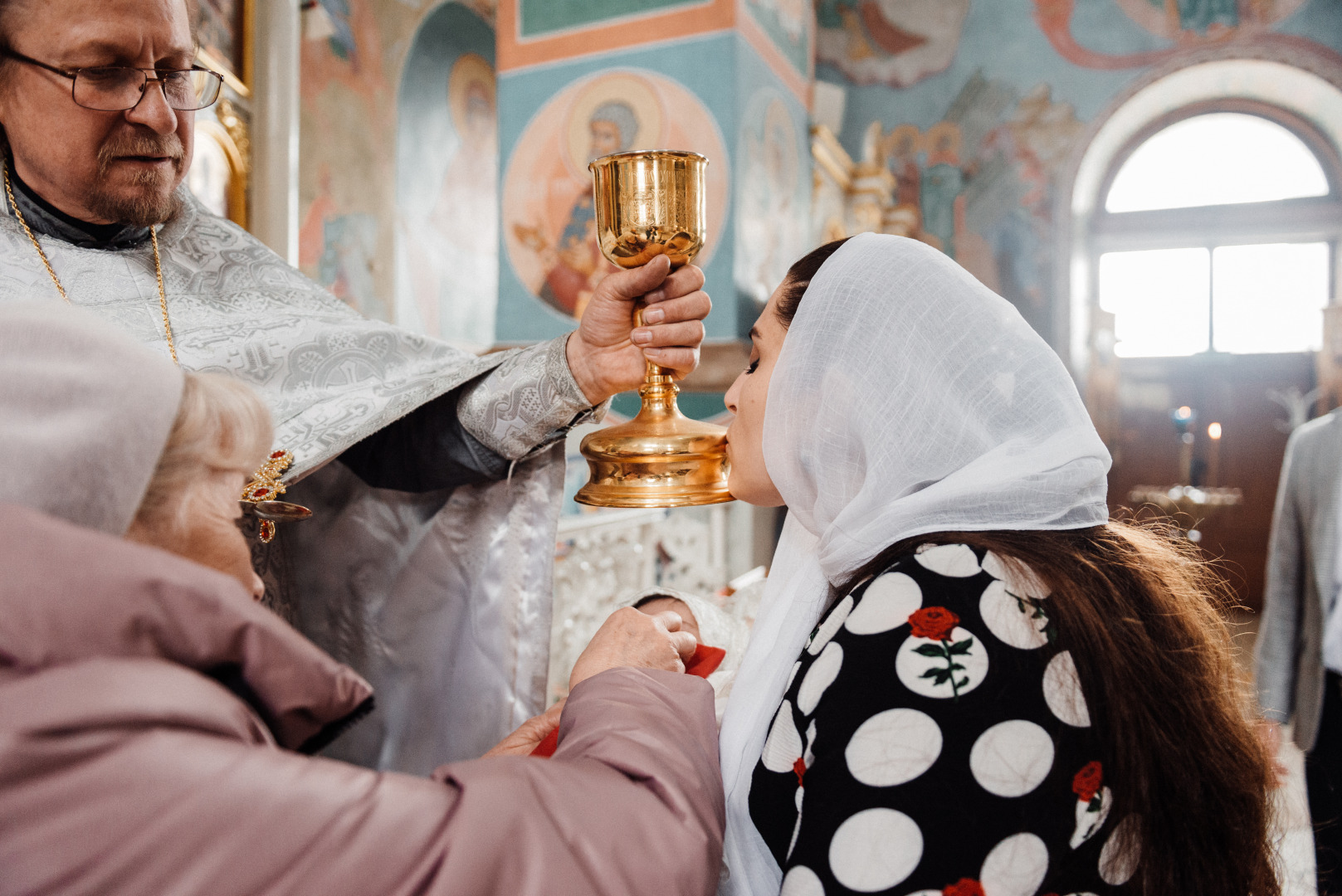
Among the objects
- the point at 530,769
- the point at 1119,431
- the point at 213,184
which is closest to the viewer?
the point at 530,769

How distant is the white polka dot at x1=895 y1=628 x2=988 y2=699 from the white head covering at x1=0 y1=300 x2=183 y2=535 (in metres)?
0.80

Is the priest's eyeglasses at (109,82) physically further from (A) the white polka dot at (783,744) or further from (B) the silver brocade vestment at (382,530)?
(A) the white polka dot at (783,744)

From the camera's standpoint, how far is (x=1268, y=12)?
7645mm

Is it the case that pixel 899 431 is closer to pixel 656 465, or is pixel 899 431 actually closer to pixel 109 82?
pixel 656 465

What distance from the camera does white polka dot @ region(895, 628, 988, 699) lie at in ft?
3.28

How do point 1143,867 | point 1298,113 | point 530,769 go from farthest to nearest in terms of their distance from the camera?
point 1298,113, point 1143,867, point 530,769

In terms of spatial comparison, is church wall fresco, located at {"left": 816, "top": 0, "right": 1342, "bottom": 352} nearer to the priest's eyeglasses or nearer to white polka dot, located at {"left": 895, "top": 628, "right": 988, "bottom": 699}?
the priest's eyeglasses

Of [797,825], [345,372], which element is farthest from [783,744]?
[345,372]

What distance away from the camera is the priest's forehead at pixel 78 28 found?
1.43 meters

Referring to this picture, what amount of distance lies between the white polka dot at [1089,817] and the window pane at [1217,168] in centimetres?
901

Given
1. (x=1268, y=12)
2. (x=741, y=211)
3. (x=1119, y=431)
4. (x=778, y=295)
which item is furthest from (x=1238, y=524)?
(x=778, y=295)

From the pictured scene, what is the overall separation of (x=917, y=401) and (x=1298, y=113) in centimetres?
922

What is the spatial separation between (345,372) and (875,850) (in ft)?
4.01

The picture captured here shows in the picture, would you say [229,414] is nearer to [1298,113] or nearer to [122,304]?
[122,304]
